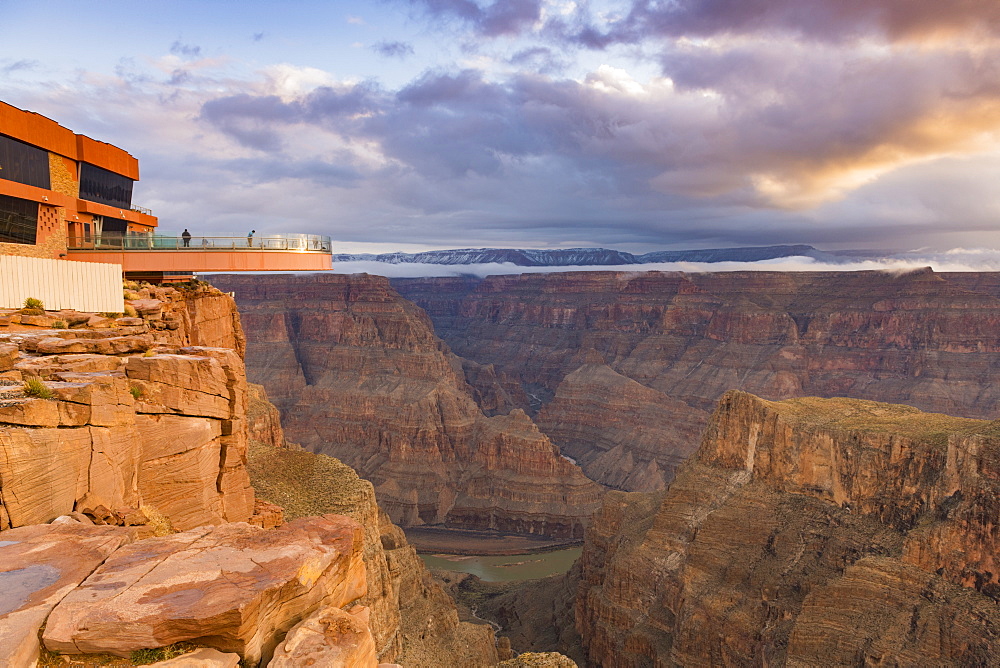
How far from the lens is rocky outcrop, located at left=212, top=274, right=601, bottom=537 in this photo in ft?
364

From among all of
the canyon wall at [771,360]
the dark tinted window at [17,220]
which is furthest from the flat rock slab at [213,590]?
the canyon wall at [771,360]

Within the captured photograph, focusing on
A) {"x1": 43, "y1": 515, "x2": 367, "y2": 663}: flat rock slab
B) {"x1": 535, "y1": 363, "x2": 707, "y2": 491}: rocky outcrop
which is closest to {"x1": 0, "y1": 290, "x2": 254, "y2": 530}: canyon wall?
{"x1": 43, "y1": 515, "x2": 367, "y2": 663}: flat rock slab

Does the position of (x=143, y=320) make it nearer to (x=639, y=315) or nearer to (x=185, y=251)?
(x=185, y=251)

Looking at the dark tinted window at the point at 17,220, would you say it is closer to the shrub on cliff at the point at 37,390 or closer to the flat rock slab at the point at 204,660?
the shrub on cliff at the point at 37,390

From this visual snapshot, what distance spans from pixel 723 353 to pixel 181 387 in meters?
166

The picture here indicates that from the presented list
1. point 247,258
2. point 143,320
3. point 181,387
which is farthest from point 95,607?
point 247,258

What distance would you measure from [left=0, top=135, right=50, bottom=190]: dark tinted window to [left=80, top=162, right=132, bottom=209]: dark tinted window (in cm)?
406

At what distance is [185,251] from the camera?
1458 inches

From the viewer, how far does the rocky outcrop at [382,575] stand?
1517 inches

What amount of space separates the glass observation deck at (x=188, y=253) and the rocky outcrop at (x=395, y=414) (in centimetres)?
7944

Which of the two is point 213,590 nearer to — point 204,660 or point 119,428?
point 204,660

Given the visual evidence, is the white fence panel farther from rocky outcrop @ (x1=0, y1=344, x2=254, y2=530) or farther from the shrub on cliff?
the shrub on cliff

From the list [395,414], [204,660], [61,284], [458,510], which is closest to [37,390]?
[204,660]

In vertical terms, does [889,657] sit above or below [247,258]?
below
